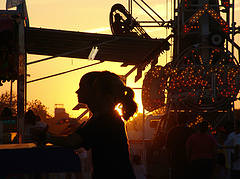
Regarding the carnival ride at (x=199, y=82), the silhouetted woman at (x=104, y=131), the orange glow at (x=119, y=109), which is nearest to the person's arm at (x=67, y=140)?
the silhouetted woman at (x=104, y=131)

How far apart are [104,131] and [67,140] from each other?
0.30m

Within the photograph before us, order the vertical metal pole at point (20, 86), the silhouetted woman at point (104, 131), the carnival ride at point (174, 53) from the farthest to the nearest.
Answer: the carnival ride at point (174, 53)
the vertical metal pole at point (20, 86)
the silhouetted woman at point (104, 131)

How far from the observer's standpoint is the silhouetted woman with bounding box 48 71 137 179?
396 centimetres

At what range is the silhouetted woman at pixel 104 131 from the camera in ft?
13.0

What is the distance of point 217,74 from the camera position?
23.8 metres

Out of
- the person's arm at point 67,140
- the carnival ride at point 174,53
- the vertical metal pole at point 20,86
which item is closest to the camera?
the person's arm at point 67,140

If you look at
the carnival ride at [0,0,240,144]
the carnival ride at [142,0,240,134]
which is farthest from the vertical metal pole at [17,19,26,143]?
the carnival ride at [142,0,240,134]

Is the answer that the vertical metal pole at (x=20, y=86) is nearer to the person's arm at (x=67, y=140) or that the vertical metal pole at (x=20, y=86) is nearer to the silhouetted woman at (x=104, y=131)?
the silhouetted woman at (x=104, y=131)

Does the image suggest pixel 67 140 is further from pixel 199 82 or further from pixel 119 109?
pixel 199 82

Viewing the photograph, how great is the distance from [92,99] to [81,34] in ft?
36.0

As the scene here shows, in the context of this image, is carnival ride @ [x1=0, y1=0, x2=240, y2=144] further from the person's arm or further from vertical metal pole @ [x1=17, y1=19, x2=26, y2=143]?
the person's arm

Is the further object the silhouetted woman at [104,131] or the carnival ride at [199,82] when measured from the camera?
the carnival ride at [199,82]

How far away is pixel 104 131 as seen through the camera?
4023mm

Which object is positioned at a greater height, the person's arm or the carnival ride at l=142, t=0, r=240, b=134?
the carnival ride at l=142, t=0, r=240, b=134
